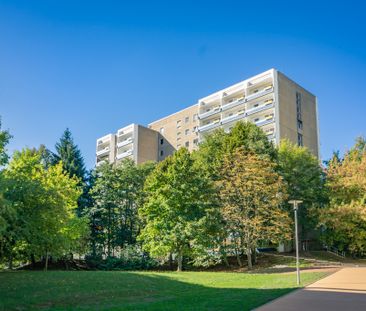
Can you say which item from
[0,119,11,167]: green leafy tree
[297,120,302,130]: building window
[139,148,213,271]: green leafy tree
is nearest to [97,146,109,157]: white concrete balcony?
[297,120,302,130]: building window

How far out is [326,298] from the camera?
44.1 ft

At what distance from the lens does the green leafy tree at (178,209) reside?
1265 inches

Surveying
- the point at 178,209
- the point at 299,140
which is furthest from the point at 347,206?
the point at 299,140

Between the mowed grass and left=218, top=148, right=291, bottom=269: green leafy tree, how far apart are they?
11.3 meters

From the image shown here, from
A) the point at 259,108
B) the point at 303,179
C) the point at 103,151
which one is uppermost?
the point at 259,108

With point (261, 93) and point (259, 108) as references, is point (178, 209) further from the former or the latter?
point (261, 93)

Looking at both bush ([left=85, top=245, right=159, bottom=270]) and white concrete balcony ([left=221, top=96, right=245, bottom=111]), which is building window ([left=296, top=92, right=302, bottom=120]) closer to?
white concrete balcony ([left=221, top=96, right=245, bottom=111])

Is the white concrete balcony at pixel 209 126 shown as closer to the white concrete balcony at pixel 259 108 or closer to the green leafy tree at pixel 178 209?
the white concrete balcony at pixel 259 108

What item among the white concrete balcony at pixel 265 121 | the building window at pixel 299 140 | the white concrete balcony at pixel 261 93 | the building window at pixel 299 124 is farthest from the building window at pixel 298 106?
the white concrete balcony at pixel 265 121

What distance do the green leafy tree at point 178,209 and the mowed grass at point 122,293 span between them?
31.6 ft

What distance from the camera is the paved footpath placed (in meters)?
11.7

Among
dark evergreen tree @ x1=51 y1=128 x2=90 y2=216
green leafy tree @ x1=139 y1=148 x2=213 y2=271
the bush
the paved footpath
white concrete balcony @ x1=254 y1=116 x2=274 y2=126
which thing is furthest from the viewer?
white concrete balcony @ x1=254 y1=116 x2=274 y2=126

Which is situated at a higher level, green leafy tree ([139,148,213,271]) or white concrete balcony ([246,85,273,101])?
white concrete balcony ([246,85,273,101])

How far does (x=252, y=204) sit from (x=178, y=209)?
21.0ft
